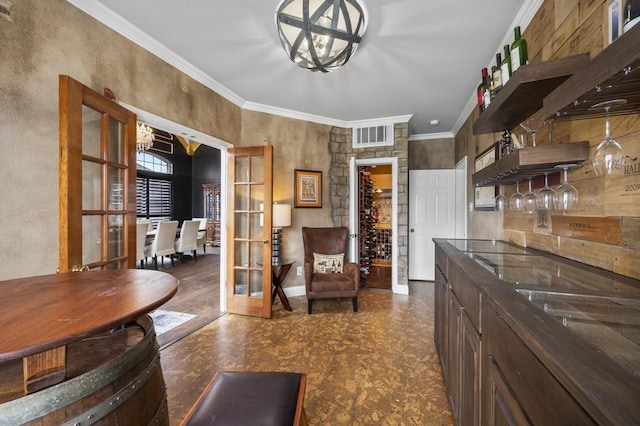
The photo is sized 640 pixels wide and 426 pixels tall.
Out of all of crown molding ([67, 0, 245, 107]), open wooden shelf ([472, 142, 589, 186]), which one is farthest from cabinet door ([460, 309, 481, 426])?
crown molding ([67, 0, 245, 107])

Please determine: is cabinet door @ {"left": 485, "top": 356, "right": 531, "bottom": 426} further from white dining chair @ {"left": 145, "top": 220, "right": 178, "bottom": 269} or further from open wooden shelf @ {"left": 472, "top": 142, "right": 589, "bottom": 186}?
white dining chair @ {"left": 145, "top": 220, "right": 178, "bottom": 269}

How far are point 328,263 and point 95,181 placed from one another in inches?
98.3

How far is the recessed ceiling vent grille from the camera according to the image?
383 cm

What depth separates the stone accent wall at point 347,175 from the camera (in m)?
3.78

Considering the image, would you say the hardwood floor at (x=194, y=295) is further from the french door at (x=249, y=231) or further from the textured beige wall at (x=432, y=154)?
the textured beige wall at (x=432, y=154)

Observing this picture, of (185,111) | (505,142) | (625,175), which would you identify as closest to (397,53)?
(505,142)

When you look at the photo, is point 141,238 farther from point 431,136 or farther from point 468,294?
point 431,136

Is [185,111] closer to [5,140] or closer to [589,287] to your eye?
[5,140]

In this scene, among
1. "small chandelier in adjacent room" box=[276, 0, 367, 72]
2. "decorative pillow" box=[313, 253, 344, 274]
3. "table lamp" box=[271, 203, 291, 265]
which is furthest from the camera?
"decorative pillow" box=[313, 253, 344, 274]

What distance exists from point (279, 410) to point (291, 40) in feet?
6.71

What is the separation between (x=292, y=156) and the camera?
3711mm

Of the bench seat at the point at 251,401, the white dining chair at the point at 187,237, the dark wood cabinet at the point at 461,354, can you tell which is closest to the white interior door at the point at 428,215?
the dark wood cabinet at the point at 461,354

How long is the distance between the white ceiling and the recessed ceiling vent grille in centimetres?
42

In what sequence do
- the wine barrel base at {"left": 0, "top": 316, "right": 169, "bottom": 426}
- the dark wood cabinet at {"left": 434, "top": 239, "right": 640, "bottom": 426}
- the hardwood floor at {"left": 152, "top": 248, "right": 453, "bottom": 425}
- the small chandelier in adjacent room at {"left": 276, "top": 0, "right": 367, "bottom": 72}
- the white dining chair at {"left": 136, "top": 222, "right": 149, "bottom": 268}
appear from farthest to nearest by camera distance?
the white dining chair at {"left": 136, "top": 222, "right": 149, "bottom": 268}
the hardwood floor at {"left": 152, "top": 248, "right": 453, "bottom": 425}
the small chandelier in adjacent room at {"left": 276, "top": 0, "right": 367, "bottom": 72}
the wine barrel base at {"left": 0, "top": 316, "right": 169, "bottom": 426}
the dark wood cabinet at {"left": 434, "top": 239, "right": 640, "bottom": 426}
